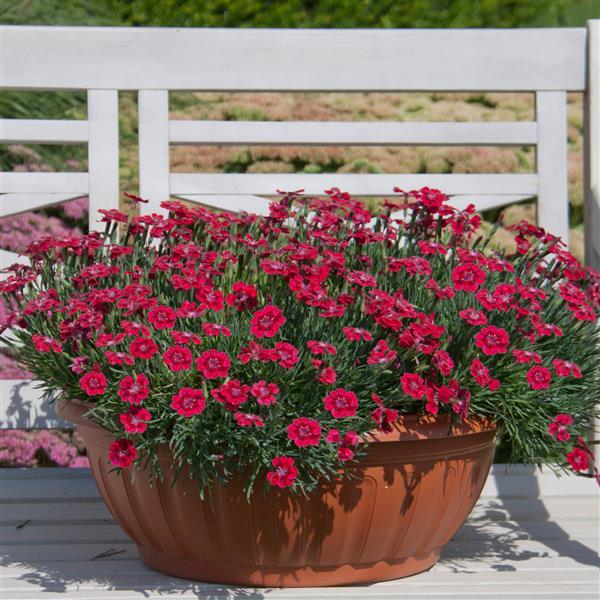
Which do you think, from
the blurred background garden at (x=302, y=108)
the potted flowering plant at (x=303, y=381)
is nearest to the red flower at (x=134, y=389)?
the potted flowering plant at (x=303, y=381)

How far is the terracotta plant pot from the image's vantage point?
5.55 ft

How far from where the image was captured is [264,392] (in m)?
1.49

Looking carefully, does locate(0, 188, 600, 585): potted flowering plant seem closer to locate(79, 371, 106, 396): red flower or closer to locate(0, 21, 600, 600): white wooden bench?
locate(79, 371, 106, 396): red flower

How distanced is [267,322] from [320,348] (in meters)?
0.09

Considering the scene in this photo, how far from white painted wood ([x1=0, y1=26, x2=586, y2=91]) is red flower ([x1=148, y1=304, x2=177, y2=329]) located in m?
1.16

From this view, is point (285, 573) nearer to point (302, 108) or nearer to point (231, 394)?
point (231, 394)

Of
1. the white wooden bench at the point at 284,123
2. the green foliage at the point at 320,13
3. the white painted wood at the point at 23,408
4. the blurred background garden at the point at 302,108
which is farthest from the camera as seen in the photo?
the green foliage at the point at 320,13

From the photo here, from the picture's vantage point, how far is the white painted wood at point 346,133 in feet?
8.50

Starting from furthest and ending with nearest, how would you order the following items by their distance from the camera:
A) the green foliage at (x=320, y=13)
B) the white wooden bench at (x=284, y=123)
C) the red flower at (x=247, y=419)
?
the green foliage at (x=320, y=13)
the white wooden bench at (x=284, y=123)
the red flower at (x=247, y=419)

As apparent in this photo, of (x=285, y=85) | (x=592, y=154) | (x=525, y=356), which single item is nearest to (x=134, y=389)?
(x=525, y=356)

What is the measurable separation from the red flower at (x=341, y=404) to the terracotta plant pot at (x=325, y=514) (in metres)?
0.16

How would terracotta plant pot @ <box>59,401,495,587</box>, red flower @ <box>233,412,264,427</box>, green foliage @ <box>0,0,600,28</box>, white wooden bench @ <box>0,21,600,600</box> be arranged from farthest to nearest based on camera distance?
green foliage @ <box>0,0,600,28</box> < white wooden bench @ <box>0,21,600,600</box> < terracotta plant pot @ <box>59,401,495,587</box> < red flower @ <box>233,412,264,427</box>

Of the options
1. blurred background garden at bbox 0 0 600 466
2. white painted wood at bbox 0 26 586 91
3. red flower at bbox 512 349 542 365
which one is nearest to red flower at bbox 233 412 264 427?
red flower at bbox 512 349 542 365

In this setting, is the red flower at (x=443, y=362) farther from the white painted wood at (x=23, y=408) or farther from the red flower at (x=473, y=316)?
the white painted wood at (x=23, y=408)
